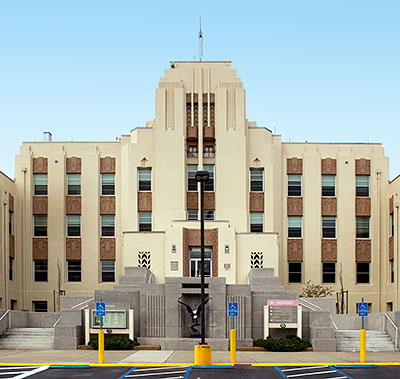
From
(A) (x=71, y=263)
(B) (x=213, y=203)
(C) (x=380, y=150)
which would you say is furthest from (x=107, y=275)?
(C) (x=380, y=150)

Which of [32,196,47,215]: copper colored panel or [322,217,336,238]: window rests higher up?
[32,196,47,215]: copper colored panel

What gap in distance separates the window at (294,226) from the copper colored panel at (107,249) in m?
13.6

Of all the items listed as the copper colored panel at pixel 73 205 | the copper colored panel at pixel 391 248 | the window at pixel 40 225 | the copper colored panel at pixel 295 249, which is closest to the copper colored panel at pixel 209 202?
the copper colored panel at pixel 295 249

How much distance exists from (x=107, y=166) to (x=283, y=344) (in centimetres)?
2292

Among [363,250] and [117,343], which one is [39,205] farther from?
[363,250]

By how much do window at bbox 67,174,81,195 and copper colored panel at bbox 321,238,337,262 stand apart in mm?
19233

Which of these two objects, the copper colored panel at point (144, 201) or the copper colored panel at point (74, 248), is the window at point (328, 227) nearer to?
the copper colored panel at point (144, 201)

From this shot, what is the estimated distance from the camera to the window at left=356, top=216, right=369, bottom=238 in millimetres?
47531

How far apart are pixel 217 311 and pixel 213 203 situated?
14205 millimetres

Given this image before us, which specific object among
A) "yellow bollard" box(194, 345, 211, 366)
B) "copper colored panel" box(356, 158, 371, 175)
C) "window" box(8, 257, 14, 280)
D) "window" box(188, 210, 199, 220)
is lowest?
"yellow bollard" box(194, 345, 211, 366)

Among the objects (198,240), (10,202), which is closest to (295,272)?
(198,240)

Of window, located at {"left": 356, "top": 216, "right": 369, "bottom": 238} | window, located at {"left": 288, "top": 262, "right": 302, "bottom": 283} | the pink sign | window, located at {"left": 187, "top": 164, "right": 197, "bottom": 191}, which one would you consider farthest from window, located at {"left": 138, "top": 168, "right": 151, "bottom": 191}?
the pink sign

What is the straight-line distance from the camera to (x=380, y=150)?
158 ft

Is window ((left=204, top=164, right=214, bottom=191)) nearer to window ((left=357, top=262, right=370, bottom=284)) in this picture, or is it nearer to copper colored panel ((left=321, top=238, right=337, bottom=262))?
copper colored panel ((left=321, top=238, right=337, bottom=262))
